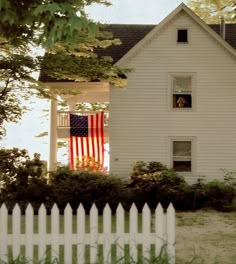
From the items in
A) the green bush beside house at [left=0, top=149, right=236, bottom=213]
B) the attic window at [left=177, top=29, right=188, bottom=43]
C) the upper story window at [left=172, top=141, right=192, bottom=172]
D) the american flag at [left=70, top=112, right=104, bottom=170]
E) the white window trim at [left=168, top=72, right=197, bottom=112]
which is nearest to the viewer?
the green bush beside house at [left=0, top=149, right=236, bottom=213]

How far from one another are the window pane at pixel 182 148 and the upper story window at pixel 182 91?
1723 millimetres

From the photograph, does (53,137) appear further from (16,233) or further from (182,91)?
(16,233)

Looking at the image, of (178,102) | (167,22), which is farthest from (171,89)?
(167,22)

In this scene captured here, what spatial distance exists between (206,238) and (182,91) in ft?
40.1

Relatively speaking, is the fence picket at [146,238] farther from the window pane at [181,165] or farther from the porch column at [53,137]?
the porch column at [53,137]

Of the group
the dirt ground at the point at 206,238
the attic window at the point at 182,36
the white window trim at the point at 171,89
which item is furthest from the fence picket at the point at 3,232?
the attic window at the point at 182,36

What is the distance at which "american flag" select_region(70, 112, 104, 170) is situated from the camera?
23562 mm

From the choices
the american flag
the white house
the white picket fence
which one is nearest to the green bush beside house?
the white house

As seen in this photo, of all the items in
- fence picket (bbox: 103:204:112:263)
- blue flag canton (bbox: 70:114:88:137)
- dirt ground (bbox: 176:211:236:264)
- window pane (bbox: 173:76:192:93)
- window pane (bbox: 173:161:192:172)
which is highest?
window pane (bbox: 173:76:192:93)

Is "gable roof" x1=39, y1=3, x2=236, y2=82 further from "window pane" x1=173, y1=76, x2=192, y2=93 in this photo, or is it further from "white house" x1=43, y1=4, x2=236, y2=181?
"window pane" x1=173, y1=76, x2=192, y2=93

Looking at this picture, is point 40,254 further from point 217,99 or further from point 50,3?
point 217,99

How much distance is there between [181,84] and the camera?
80.5ft

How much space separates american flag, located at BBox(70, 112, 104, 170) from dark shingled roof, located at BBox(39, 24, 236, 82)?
12.8 ft

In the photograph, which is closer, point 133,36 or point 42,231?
point 42,231
